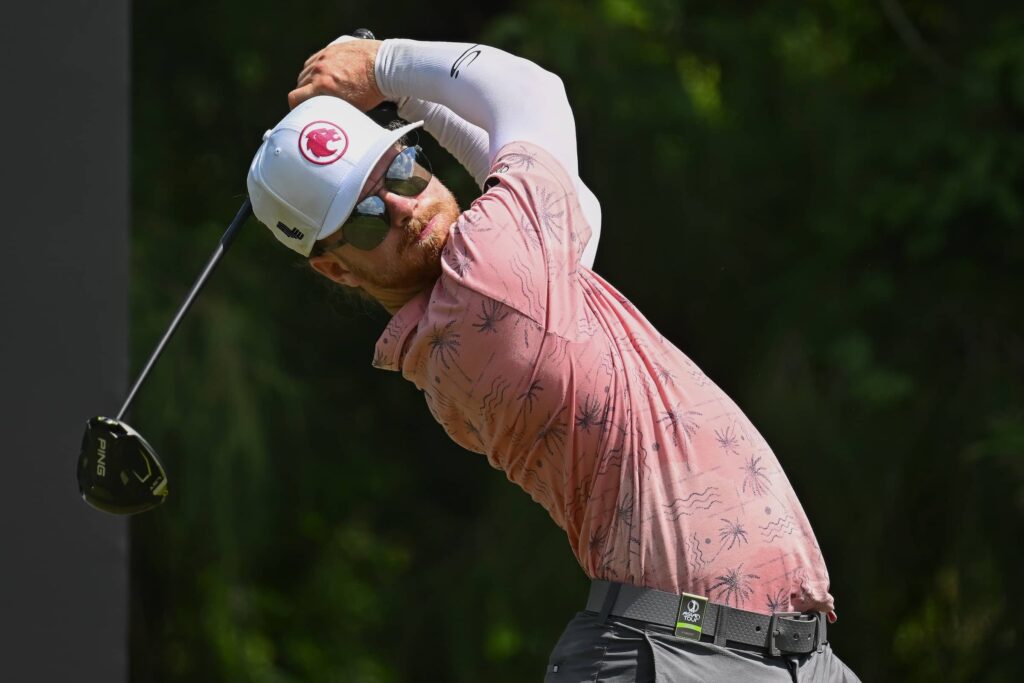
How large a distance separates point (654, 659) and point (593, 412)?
0.31 meters

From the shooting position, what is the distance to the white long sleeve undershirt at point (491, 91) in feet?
6.62

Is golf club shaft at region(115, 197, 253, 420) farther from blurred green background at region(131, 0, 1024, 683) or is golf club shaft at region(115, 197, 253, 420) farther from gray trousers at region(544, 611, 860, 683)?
blurred green background at region(131, 0, 1024, 683)

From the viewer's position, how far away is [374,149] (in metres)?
2.01

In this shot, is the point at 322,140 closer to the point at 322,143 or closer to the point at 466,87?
the point at 322,143

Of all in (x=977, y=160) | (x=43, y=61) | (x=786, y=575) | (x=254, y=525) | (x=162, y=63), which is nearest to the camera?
(x=786, y=575)

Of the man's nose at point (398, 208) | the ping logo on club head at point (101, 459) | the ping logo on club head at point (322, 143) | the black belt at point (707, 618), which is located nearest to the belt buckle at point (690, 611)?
the black belt at point (707, 618)

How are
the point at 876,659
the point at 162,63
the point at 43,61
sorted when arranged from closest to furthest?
the point at 43,61
the point at 876,659
the point at 162,63

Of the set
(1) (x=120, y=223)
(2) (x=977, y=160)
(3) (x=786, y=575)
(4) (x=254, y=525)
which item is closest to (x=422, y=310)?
(3) (x=786, y=575)

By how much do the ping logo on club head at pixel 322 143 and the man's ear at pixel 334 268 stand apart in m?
0.13

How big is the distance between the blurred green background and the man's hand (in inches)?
129

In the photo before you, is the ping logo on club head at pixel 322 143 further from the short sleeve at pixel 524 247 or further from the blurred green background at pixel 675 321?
the blurred green background at pixel 675 321

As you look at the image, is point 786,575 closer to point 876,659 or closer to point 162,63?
point 876,659

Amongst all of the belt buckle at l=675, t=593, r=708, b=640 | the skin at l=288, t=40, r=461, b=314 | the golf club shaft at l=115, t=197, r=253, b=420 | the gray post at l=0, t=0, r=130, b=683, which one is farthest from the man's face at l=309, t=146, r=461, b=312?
the gray post at l=0, t=0, r=130, b=683

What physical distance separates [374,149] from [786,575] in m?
0.76
